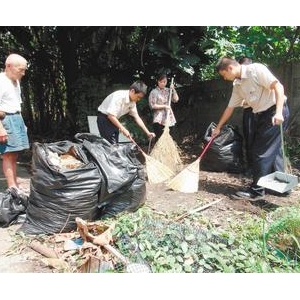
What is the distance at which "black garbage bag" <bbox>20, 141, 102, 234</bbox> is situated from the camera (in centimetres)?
296

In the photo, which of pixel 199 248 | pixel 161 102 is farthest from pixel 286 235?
pixel 161 102

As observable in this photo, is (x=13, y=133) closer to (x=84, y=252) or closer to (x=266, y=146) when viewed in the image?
(x=84, y=252)

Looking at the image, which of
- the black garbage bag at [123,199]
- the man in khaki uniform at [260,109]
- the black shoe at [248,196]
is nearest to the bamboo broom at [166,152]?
the black shoe at [248,196]

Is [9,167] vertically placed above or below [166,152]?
above

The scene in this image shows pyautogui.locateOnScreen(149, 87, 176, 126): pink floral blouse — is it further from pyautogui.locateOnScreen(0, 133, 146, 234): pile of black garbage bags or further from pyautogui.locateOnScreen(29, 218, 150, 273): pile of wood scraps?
pyautogui.locateOnScreen(29, 218, 150, 273): pile of wood scraps

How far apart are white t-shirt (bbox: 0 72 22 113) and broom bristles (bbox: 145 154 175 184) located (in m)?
1.64

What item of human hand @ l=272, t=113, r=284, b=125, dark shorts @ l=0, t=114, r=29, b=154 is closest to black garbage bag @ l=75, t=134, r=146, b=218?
dark shorts @ l=0, t=114, r=29, b=154

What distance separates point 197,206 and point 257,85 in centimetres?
132

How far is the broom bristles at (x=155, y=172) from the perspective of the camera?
4555 mm

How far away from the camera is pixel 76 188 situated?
2973 mm

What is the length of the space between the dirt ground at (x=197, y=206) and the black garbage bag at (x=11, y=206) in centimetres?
8

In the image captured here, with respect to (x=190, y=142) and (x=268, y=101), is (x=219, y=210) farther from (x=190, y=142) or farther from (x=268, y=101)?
(x=190, y=142)

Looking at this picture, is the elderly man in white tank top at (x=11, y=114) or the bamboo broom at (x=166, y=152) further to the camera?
the bamboo broom at (x=166, y=152)

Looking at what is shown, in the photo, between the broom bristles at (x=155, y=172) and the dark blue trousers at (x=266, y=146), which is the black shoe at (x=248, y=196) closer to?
the dark blue trousers at (x=266, y=146)
